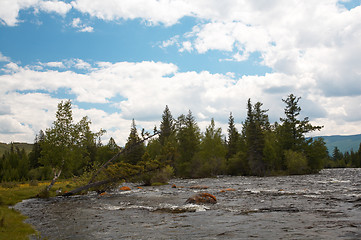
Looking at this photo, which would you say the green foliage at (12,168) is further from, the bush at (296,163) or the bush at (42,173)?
the bush at (296,163)

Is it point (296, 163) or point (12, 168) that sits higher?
point (12, 168)

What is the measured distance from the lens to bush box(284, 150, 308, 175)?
57.5 metres

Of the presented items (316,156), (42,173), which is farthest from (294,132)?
(42,173)

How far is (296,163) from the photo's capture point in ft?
189

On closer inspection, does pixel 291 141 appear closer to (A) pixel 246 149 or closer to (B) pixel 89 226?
(A) pixel 246 149

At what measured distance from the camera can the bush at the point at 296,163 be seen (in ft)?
189

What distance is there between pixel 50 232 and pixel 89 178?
16100 millimetres

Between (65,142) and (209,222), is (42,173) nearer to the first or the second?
(65,142)

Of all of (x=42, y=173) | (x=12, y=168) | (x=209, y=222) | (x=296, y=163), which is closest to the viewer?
(x=209, y=222)

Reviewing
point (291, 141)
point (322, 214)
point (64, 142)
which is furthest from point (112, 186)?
point (291, 141)

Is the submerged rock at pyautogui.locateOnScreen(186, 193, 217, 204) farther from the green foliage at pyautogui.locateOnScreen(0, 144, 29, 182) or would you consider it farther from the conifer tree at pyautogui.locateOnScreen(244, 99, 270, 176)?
the conifer tree at pyautogui.locateOnScreen(244, 99, 270, 176)

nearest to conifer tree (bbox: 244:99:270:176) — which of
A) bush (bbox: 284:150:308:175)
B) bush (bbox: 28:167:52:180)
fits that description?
bush (bbox: 284:150:308:175)

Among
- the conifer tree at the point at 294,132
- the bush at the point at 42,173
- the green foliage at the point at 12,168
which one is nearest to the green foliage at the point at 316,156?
the conifer tree at the point at 294,132

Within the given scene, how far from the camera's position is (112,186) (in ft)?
92.5
